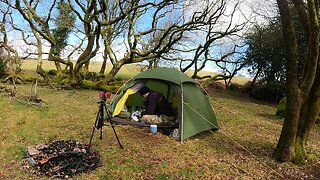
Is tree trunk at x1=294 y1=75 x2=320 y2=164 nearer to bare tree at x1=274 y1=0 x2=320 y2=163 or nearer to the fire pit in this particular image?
bare tree at x1=274 y1=0 x2=320 y2=163

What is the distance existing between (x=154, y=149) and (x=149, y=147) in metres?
0.15

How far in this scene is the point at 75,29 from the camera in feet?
58.0

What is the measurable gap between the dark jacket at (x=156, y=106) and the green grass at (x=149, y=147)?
2.69 ft

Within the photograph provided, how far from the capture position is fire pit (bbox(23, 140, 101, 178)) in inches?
169

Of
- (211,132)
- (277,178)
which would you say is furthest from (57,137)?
(277,178)

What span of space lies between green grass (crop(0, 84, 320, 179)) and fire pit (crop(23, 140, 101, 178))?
16 cm

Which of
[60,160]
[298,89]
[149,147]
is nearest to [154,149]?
[149,147]

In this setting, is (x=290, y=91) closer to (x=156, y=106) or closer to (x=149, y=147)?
(x=149, y=147)

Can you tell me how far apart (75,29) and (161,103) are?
1257 centimetres

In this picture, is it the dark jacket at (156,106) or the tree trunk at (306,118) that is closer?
the tree trunk at (306,118)

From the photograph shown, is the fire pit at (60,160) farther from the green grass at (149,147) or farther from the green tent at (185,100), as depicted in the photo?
the green tent at (185,100)

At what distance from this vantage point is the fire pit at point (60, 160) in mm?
4283

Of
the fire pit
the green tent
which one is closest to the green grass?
the fire pit

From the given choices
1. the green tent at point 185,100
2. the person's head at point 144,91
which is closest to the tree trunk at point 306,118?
the green tent at point 185,100
